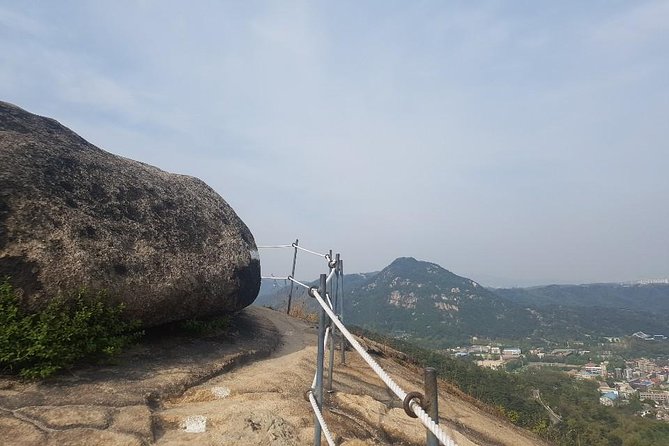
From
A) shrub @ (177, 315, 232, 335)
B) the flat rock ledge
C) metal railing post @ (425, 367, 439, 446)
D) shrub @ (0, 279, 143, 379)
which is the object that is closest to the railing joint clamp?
metal railing post @ (425, 367, 439, 446)

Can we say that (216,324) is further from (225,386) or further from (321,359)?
(321,359)

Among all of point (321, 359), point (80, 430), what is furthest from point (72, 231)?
point (321, 359)

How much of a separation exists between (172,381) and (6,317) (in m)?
2.25

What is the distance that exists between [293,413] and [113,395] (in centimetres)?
228

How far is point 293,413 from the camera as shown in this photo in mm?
5238

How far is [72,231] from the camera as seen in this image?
252 inches

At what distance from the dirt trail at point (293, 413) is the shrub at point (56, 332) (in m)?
1.42

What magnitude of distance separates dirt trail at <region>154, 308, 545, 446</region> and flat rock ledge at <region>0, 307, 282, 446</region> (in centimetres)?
23

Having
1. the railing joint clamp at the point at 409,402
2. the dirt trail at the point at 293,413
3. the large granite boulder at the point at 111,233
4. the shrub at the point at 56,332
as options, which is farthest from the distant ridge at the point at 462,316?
the railing joint clamp at the point at 409,402

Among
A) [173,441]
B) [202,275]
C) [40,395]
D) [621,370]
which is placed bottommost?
[621,370]

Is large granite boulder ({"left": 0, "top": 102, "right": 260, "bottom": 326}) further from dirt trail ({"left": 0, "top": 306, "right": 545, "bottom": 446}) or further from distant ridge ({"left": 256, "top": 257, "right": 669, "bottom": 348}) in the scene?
distant ridge ({"left": 256, "top": 257, "right": 669, "bottom": 348})

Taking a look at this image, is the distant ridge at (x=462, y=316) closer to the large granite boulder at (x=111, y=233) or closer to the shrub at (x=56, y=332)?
the large granite boulder at (x=111, y=233)

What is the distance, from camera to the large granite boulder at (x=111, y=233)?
5922 millimetres

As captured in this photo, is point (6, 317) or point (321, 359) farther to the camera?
point (6, 317)
